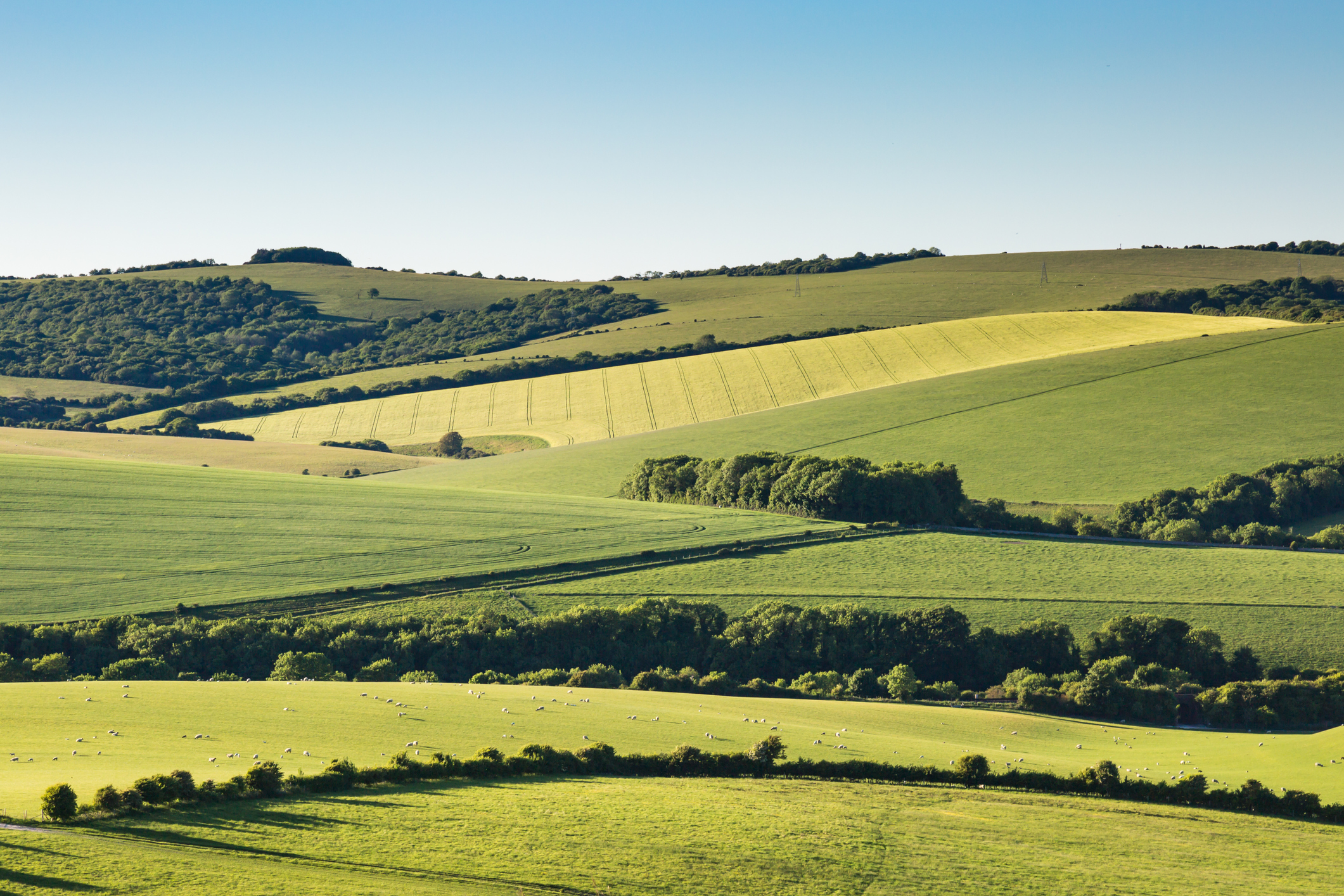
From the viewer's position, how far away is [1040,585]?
61.4 m

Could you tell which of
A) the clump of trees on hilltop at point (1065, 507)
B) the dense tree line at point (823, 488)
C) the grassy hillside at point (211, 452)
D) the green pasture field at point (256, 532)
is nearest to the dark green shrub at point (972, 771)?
the green pasture field at point (256, 532)

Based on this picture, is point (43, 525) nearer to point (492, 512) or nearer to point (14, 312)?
point (492, 512)

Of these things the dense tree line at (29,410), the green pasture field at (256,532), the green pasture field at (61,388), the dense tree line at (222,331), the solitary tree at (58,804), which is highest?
the dense tree line at (222,331)

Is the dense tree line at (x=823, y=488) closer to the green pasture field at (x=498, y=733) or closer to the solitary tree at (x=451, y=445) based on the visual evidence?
the solitary tree at (x=451, y=445)

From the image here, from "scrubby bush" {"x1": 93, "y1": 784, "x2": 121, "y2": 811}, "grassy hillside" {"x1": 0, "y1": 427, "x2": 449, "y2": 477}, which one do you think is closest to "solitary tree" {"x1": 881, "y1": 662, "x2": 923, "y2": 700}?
"scrubby bush" {"x1": 93, "y1": 784, "x2": 121, "y2": 811}

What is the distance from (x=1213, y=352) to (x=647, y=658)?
Answer: 79235mm

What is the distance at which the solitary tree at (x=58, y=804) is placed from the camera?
19.7 m

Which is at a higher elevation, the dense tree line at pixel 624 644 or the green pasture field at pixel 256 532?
the green pasture field at pixel 256 532

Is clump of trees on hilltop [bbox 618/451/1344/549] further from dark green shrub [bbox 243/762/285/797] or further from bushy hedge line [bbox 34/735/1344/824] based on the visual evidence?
dark green shrub [bbox 243/762/285/797]

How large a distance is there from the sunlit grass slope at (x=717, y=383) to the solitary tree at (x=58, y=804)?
91.0 m

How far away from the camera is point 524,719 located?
3331cm

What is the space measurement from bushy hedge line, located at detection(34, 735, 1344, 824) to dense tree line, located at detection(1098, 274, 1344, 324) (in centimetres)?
11338

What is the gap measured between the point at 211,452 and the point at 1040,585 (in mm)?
71012

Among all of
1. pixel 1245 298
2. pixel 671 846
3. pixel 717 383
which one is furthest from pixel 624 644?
pixel 1245 298
